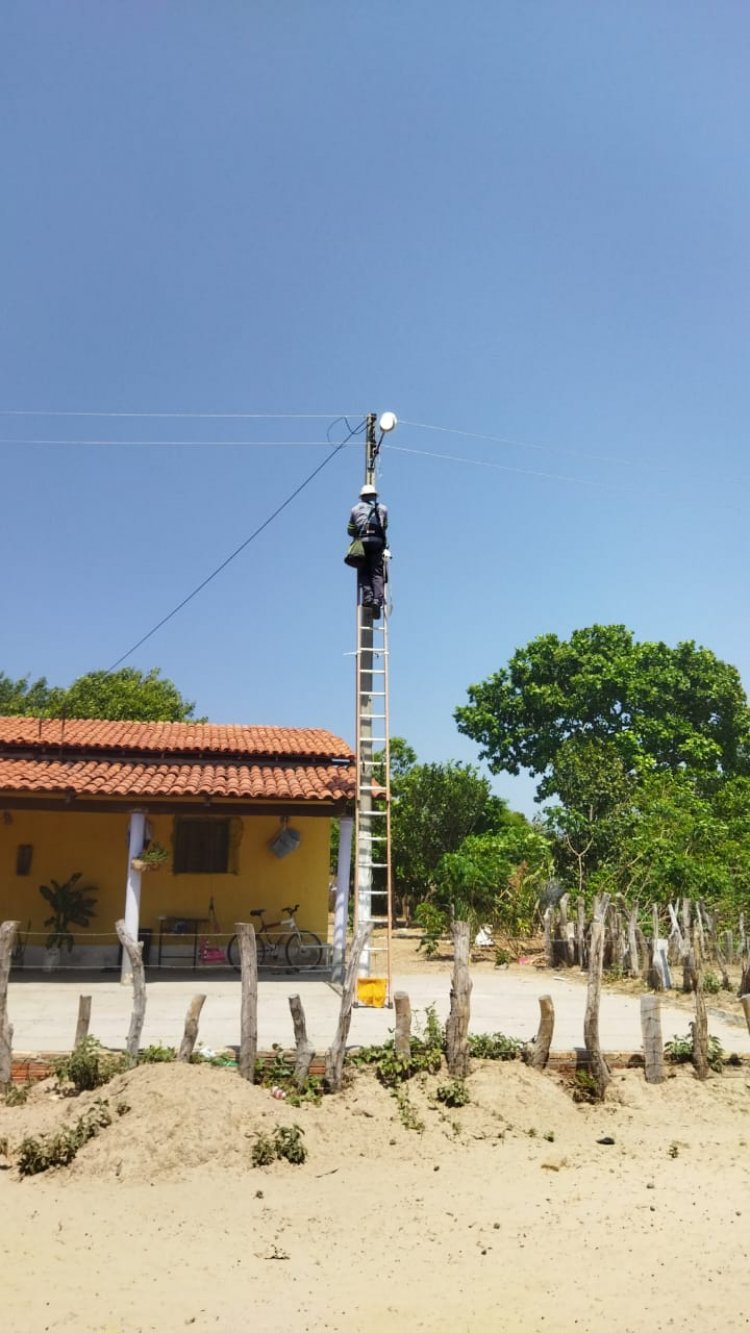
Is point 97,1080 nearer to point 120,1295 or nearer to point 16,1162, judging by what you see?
point 16,1162

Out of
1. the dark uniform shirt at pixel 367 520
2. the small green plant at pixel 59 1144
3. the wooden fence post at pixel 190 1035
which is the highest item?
the dark uniform shirt at pixel 367 520

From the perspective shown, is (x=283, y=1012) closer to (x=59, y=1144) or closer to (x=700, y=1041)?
(x=59, y=1144)

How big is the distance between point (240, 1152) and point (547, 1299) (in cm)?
312

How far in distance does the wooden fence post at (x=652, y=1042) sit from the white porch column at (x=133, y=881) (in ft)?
24.6

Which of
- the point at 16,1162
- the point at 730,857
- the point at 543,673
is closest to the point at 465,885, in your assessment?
the point at 730,857

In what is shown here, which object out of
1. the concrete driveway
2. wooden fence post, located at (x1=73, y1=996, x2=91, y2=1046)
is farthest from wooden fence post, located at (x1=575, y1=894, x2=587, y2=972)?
wooden fence post, located at (x1=73, y1=996, x2=91, y2=1046)

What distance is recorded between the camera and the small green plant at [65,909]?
15.6 m

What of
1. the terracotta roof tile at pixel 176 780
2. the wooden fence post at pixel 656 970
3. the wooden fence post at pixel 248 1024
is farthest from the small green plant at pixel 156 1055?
the wooden fence post at pixel 656 970

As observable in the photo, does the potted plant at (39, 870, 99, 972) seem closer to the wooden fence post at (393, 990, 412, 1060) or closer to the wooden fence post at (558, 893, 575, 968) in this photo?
the wooden fence post at (393, 990, 412, 1060)

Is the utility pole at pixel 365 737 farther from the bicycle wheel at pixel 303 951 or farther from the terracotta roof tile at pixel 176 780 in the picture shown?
the bicycle wheel at pixel 303 951

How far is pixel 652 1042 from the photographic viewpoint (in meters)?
10.1

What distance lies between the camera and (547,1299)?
21.3 feet

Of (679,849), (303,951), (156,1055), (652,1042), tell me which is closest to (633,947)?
(679,849)

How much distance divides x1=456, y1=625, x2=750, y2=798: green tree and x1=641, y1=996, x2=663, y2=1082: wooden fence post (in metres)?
21.9
